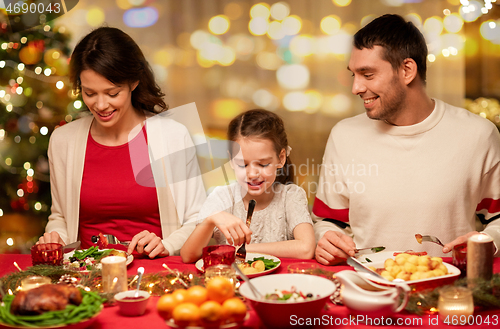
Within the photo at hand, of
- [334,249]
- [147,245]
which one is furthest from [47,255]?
[334,249]

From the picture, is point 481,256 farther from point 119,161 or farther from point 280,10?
point 280,10

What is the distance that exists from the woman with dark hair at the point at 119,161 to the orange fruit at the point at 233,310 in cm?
112

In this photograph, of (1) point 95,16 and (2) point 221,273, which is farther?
(1) point 95,16

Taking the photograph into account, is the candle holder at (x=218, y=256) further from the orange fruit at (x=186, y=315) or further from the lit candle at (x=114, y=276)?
the orange fruit at (x=186, y=315)

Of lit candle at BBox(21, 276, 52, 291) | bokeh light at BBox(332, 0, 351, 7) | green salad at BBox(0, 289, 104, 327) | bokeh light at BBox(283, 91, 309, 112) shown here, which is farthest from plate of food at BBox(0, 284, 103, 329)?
A: bokeh light at BBox(332, 0, 351, 7)

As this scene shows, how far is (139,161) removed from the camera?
229 cm

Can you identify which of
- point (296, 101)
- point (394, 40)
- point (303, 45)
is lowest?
point (296, 101)

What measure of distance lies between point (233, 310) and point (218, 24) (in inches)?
98.9

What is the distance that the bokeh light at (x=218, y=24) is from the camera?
313 cm

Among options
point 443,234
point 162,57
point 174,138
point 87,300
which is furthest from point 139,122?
point 443,234

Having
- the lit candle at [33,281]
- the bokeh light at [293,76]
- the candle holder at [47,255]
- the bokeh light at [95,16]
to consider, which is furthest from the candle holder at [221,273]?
the bokeh light at [95,16]

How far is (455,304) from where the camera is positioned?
3.54ft

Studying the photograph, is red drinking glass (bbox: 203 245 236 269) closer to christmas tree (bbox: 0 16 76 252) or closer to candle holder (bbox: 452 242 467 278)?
candle holder (bbox: 452 242 467 278)

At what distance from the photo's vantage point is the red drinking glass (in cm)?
140
